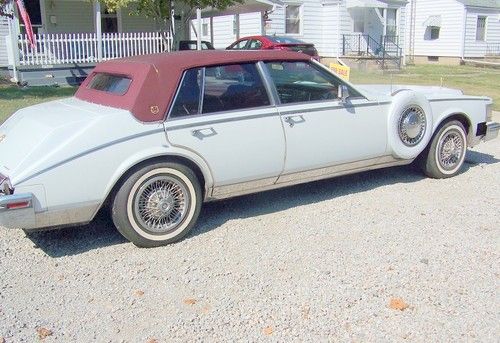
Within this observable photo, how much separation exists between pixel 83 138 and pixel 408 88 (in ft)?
12.0

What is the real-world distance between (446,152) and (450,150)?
0.21 ft

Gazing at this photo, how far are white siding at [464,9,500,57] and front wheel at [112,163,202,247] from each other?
2726 cm

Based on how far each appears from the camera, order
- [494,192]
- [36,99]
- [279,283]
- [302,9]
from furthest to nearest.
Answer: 1. [302,9]
2. [36,99]
3. [494,192]
4. [279,283]

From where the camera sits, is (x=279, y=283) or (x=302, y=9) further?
(x=302, y=9)

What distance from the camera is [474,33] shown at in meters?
28.5

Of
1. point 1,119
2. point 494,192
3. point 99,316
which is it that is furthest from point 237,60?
point 1,119

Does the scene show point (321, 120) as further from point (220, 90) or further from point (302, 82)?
point (220, 90)

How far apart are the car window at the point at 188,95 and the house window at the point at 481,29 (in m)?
28.2

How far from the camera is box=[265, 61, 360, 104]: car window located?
496cm

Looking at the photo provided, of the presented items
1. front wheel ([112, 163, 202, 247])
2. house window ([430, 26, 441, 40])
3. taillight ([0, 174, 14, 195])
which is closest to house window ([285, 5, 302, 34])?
house window ([430, 26, 441, 40])

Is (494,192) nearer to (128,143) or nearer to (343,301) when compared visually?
(343,301)

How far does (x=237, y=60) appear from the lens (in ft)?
15.6

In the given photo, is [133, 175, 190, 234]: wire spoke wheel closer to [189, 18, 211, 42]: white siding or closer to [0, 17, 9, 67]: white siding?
[0, 17, 9, 67]: white siding

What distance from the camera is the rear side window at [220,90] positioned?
4.43 m
